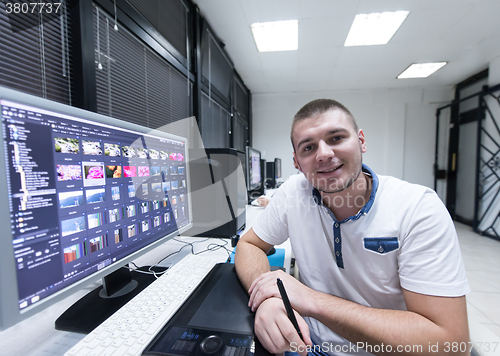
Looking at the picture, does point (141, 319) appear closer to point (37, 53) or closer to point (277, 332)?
point (277, 332)

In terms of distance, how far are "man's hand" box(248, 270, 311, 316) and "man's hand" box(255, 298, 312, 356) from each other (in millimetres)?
60

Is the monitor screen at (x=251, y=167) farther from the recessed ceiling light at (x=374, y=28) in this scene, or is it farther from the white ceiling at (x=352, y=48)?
the recessed ceiling light at (x=374, y=28)

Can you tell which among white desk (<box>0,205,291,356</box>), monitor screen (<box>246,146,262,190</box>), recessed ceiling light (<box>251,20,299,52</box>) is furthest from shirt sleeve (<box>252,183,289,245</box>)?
recessed ceiling light (<box>251,20,299,52</box>)

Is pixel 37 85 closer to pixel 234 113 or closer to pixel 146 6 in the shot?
pixel 146 6

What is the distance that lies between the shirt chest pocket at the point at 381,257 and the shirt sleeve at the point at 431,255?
3cm

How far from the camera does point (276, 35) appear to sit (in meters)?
2.80

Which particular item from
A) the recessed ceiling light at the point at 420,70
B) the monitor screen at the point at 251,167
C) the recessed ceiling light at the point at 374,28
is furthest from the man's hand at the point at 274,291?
the recessed ceiling light at the point at 420,70

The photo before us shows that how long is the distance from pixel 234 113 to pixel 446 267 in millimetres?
3683

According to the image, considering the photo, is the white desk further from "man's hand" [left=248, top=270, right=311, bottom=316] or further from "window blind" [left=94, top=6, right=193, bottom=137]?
"window blind" [left=94, top=6, right=193, bottom=137]

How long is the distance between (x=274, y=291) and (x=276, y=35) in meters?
3.09

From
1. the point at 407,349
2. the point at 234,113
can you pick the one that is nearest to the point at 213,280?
the point at 407,349

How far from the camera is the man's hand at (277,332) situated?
0.44m

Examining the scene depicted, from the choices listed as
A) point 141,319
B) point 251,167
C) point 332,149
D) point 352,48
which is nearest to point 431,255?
point 332,149

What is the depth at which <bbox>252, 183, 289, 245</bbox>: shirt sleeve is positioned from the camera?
937 mm
